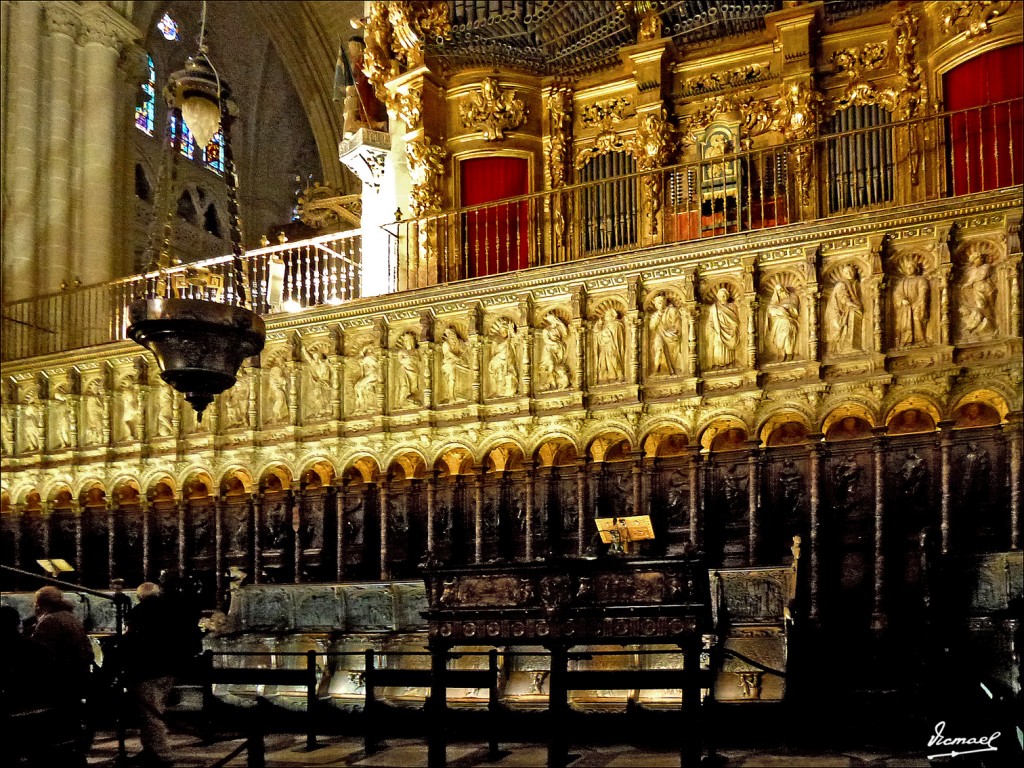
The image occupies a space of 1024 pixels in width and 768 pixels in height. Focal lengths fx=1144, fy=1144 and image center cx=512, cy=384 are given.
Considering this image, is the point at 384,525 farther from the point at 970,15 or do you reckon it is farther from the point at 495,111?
the point at 970,15

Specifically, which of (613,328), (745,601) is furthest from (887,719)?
(613,328)

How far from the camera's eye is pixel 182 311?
7832 millimetres

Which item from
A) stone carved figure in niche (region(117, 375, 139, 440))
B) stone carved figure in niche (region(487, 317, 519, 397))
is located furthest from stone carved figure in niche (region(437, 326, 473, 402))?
stone carved figure in niche (region(117, 375, 139, 440))

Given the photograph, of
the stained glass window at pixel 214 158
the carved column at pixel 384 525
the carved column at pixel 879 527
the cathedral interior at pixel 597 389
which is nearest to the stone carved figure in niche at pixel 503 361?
the cathedral interior at pixel 597 389

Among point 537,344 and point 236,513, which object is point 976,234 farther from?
point 236,513

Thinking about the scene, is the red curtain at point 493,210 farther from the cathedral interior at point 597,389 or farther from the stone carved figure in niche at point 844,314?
the stone carved figure in niche at point 844,314

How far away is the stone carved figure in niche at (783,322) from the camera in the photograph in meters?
10.6

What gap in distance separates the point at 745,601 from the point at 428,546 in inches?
155

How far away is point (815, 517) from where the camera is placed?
10297mm

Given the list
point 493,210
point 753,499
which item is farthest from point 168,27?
point 753,499

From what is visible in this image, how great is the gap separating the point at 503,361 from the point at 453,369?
60cm

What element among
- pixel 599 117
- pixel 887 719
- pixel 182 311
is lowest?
pixel 887 719

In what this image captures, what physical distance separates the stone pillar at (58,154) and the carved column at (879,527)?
12523 mm

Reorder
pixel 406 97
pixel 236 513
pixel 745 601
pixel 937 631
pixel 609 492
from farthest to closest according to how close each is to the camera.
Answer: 1. pixel 406 97
2. pixel 236 513
3. pixel 609 492
4. pixel 745 601
5. pixel 937 631
